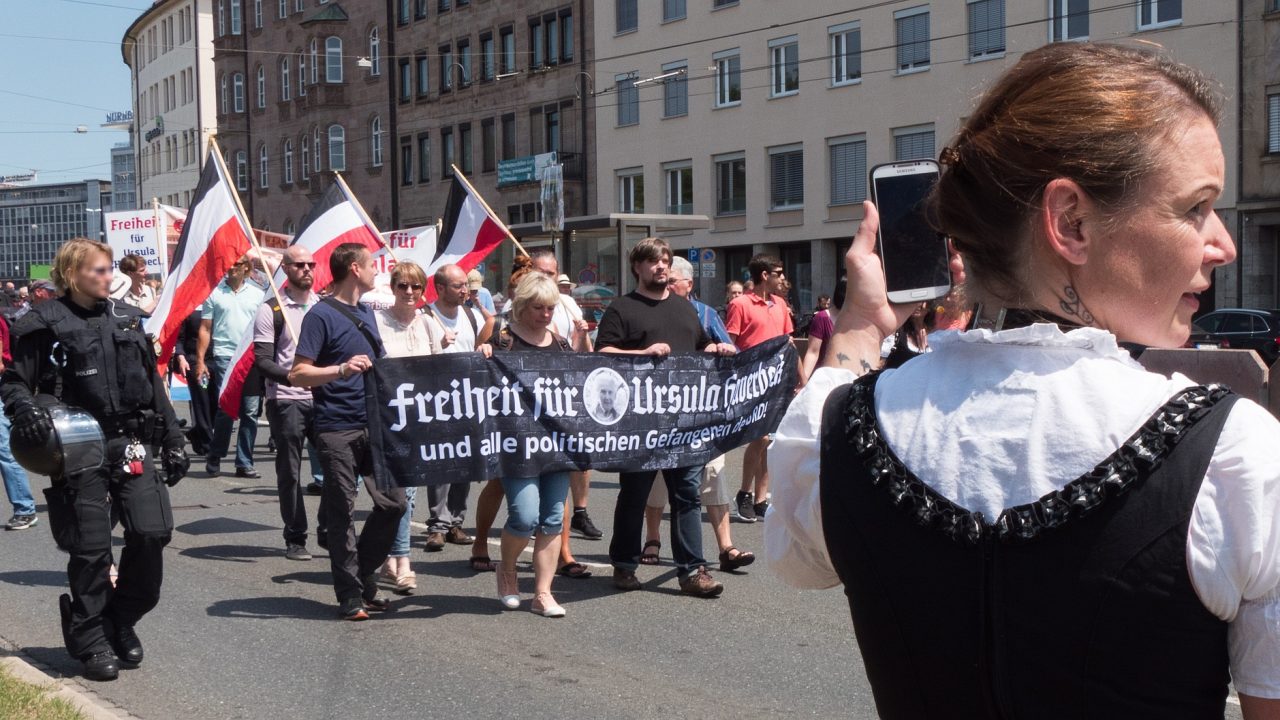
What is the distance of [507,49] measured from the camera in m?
49.4

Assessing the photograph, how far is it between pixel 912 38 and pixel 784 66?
15.2ft

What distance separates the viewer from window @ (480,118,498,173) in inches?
1973

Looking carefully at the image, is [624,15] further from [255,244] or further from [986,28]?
[255,244]

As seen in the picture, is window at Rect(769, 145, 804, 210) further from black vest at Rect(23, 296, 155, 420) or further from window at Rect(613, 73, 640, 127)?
black vest at Rect(23, 296, 155, 420)

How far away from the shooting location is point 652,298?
8133mm

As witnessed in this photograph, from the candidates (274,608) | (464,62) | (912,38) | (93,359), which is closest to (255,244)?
(274,608)

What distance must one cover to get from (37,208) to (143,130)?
115350mm

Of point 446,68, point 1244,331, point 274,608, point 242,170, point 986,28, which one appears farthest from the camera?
point 242,170

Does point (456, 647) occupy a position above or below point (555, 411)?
below

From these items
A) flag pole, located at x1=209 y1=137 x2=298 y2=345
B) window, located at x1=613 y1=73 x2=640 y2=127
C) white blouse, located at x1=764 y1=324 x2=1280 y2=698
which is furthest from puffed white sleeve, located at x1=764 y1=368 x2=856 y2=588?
window, located at x1=613 y1=73 x2=640 y2=127

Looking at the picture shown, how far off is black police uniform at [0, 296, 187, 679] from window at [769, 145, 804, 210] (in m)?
33.6

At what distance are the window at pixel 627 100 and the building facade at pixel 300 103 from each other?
13063 millimetres

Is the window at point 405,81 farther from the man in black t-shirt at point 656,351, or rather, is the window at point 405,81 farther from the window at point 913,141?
the man in black t-shirt at point 656,351

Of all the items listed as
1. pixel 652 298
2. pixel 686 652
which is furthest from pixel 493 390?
pixel 686 652
